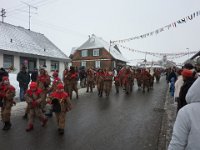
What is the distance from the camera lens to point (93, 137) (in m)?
6.79

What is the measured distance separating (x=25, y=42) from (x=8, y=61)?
440 centimetres

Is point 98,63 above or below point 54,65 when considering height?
above

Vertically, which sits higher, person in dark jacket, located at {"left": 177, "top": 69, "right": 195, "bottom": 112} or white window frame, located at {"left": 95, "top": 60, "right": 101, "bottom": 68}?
white window frame, located at {"left": 95, "top": 60, "right": 101, "bottom": 68}

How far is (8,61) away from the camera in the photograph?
23594 millimetres

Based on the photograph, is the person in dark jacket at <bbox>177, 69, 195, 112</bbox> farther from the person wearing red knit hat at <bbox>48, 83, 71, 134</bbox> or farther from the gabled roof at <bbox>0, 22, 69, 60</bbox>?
the gabled roof at <bbox>0, 22, 69, 60</bbox>

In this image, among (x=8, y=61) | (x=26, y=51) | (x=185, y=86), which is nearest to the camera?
(x=185, y=86)

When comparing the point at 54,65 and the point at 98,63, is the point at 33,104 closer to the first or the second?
the point at 54,65

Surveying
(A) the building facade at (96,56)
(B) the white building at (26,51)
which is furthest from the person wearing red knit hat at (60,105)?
(A) the building facade at (96,56)

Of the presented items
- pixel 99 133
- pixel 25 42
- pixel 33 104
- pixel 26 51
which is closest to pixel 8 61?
pixel 26 51

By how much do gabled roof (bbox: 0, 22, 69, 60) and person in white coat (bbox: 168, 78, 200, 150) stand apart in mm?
22418

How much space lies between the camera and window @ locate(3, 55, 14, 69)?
2314cm

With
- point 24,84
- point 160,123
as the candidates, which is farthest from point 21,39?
point 160,123

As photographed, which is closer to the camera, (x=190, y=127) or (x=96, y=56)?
(x=190, y=127)

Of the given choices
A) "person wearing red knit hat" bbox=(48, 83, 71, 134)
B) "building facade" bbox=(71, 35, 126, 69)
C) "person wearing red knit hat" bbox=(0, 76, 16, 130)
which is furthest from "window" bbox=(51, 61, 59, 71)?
"person wearing red knit hat" bbox=(48, 83, 71, 134)
